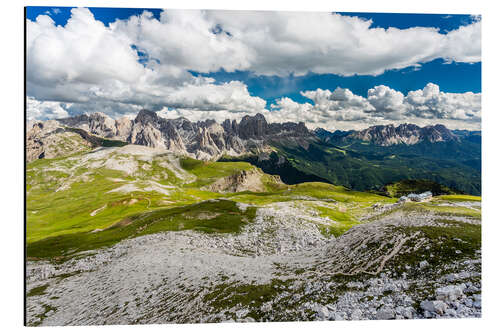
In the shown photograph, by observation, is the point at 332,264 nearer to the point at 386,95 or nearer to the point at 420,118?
the point at 386,95

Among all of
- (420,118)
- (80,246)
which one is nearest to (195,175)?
Answer: (80,246)

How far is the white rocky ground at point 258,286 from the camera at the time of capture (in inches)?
399

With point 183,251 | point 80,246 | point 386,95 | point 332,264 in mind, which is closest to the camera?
point 332,264

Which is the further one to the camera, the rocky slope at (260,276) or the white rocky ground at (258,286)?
the rocky slope at (260,276)

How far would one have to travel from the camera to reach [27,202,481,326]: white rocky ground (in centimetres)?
1012

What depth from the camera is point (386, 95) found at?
23.8 meters

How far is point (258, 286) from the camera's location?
12680mm

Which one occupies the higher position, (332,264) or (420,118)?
(420,118)

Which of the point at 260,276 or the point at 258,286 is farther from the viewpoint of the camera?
the point at 260,276

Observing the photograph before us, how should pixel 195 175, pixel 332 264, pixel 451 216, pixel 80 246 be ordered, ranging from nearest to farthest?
pixel 332 264 < pixel 451 216 < pixel 80 246 < pixel 195 175

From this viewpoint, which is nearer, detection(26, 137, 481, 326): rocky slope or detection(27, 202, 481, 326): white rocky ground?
detection(27, 202, 481, 326): white rocky ground

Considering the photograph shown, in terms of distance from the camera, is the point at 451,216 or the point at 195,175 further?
the point at 195,175

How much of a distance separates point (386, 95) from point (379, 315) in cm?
2098

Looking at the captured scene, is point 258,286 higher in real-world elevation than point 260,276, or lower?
higher
